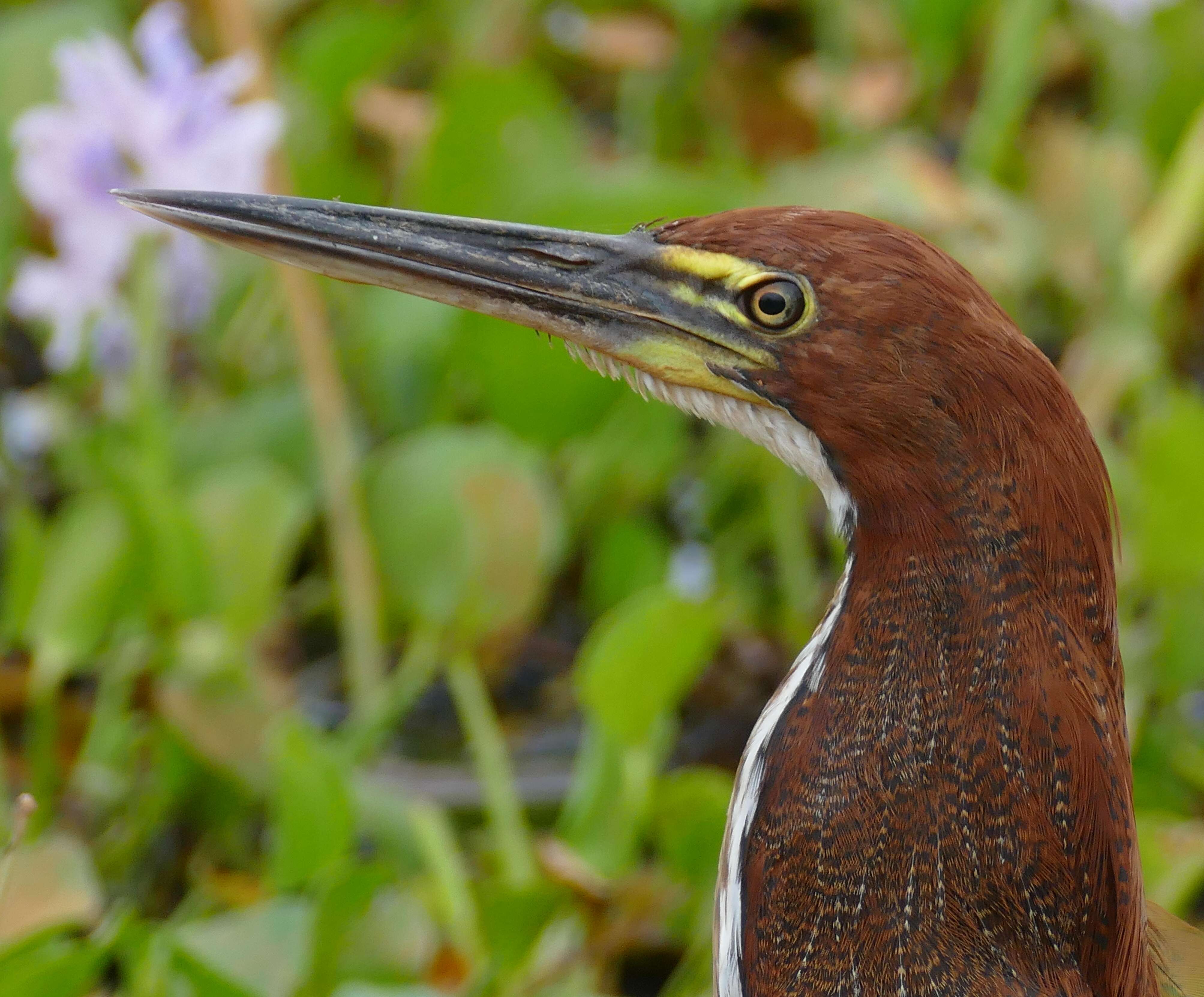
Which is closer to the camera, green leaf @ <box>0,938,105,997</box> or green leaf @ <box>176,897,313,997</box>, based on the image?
green leaf @ <box>0,938,105,997</box>

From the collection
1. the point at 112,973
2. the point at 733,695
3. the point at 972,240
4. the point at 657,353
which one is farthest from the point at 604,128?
the point at 657,353

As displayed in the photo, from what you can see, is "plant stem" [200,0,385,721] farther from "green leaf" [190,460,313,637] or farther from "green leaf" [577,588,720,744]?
"green leaf" [577,588,720,744]

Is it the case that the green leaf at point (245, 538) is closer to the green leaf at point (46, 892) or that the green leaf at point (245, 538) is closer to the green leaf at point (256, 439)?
the green leaf at point (256, 439)

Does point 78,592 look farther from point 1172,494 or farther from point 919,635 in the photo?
point 1172,494

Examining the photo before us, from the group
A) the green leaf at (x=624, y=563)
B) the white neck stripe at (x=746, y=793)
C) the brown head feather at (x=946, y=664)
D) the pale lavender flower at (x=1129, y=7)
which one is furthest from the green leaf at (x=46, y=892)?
the pale lavender flower at (x=1129, y=7)

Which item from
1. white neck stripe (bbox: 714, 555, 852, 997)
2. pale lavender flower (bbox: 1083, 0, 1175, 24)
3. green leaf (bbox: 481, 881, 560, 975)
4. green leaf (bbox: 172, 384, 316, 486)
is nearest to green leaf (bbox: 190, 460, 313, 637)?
green leaf (bbox: 172, 384, 316, 486)
